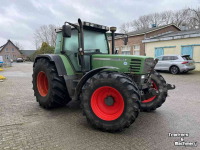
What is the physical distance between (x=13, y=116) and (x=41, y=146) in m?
1.73

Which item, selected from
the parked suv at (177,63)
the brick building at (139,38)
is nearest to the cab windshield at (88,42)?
the parked suv at (177,63)

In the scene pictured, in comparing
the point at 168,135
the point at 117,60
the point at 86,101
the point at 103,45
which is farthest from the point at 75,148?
the point at 103,45

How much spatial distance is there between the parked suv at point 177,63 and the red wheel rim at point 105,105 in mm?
10558

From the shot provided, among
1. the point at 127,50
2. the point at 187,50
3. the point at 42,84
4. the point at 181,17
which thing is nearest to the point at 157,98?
the point at 42,84

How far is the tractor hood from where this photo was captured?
3.66 metres

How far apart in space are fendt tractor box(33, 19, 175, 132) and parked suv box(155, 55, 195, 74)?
901 cm

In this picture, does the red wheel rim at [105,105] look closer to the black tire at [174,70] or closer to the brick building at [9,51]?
the black tire at [174,70]

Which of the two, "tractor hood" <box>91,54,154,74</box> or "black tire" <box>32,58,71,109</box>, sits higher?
"tractor hood" <box>91,54,154,74</box>

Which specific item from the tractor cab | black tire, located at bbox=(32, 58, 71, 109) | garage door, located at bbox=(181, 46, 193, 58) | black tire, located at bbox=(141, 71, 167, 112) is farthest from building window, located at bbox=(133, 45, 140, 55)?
black tire, located at bbox=(32, 58, 71, 109)

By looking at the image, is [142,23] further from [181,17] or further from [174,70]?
[174,70]

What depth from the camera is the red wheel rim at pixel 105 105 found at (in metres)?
3.34

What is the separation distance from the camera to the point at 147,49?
1850cm

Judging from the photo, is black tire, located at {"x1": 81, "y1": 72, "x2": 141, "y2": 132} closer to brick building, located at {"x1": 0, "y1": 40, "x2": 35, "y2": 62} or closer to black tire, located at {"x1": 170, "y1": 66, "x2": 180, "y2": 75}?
black tire, located at {"x1": 170, "y1": 66, "x2": 180, "y2": 75}

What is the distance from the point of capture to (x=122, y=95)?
314 centimetres
